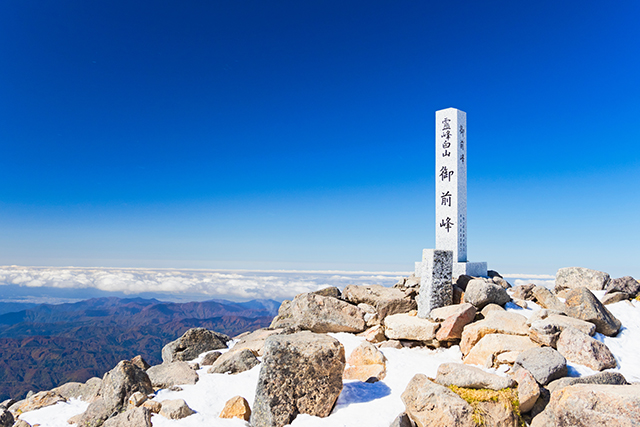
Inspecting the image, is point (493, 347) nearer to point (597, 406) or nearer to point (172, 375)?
point (597, 406)

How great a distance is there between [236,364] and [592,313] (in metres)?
12.4

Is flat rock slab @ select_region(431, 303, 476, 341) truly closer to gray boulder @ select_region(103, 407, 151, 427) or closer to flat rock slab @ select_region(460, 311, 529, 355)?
flat rock slab @ select_region(460, 311, 529, 355)

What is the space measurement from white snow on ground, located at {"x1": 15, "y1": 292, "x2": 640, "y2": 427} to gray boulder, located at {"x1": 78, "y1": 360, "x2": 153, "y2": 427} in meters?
0.72

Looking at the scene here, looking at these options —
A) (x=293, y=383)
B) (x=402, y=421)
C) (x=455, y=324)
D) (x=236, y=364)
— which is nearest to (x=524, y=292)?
(x=455, y=324)

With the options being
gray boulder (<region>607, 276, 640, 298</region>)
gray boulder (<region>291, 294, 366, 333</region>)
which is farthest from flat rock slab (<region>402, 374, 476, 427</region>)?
gray boulder (<region>607, 276, 640, 298</region>)

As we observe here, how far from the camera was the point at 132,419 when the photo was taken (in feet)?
29.1

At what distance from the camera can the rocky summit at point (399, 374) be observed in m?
8.23

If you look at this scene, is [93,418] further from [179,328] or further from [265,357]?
[179,328]

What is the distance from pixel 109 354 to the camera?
144 metres

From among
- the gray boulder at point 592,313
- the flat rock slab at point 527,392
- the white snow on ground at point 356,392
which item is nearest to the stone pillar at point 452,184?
the gray boulder at point 592,313

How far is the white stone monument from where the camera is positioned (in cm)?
1928

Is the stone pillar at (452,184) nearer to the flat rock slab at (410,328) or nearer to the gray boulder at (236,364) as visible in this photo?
the flat rock slab at (410,328)

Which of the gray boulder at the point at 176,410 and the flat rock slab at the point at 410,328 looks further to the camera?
the flat rock slab at the point at 410,328

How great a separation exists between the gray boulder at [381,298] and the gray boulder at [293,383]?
20.6 ft
